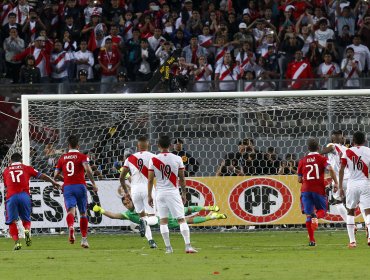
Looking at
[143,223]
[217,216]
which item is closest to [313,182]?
[143,223]

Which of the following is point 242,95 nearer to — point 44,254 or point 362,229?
point 362,229

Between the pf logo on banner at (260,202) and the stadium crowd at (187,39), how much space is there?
3283 mm

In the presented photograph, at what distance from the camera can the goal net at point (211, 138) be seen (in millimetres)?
24703

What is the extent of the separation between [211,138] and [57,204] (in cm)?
380

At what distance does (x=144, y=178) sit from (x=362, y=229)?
6.39m

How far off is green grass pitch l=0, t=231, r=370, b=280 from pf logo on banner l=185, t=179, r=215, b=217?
5.50 feet

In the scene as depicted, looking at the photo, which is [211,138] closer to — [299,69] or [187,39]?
[299,69]

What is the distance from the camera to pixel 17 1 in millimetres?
31312

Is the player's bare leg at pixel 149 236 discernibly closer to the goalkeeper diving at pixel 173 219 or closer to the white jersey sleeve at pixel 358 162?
the goalkeeper diving at pixel 173 219

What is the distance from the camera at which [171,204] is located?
59.4 feet

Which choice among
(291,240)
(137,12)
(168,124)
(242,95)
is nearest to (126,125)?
(168,124)

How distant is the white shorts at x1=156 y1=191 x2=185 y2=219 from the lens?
1806 cm

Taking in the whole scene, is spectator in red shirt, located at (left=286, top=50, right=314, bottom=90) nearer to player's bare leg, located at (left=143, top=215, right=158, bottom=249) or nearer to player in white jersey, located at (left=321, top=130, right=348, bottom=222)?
player in white jersey, located at (left=321, top=130, right=348, bottom=222)

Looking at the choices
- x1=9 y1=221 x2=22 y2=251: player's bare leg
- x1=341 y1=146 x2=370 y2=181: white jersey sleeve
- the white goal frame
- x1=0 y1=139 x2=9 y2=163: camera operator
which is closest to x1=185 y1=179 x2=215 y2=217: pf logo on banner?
the white goal frame
